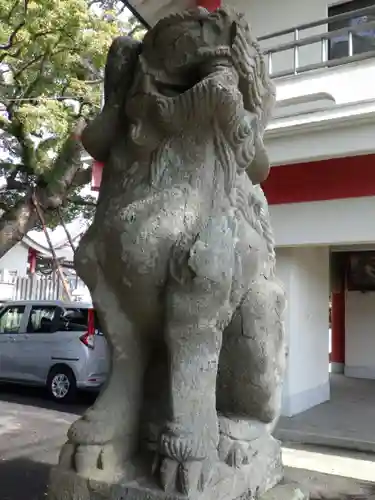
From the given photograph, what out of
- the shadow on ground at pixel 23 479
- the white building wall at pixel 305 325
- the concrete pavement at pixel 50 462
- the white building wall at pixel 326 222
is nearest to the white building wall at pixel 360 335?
the white building wall at pixel 305 325

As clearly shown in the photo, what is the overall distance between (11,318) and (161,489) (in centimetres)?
741

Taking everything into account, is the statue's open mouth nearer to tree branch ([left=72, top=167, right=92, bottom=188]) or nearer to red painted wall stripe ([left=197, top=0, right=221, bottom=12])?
red painted wall stripe ([left=197, top=0, right=221, bottom=12])

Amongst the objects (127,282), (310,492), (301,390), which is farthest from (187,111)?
(301,390)

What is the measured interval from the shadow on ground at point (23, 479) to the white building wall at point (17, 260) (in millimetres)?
12980

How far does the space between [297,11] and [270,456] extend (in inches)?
237

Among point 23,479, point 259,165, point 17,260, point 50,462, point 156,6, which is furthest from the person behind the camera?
point 17,260

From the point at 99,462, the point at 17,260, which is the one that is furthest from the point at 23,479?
the point at 17,260

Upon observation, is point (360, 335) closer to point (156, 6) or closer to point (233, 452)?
point (156, 6)

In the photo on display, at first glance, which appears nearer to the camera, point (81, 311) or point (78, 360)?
point (78, 360)

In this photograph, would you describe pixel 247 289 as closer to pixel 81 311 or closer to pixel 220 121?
pixel 220 121

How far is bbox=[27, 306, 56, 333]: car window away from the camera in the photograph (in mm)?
8008

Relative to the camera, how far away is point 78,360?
7.47 m

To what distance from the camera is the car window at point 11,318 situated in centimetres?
838

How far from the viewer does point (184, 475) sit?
1.51m
